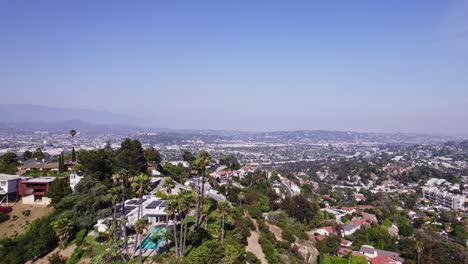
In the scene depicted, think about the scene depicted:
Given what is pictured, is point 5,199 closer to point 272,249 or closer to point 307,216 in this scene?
point 272,249

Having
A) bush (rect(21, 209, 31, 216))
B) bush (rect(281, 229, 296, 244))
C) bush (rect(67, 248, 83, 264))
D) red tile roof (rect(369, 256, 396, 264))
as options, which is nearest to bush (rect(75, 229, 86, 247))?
bush (rect(67, 248, 83, 264))

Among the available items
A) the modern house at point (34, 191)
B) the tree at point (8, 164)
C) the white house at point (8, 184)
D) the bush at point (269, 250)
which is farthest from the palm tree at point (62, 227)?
the tree at point (8, 164)

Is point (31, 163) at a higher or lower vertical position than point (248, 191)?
higher

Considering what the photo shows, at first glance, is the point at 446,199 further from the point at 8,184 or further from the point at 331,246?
the point at 8,184

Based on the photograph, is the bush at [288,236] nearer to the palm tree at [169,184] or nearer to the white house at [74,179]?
the palm tree at [169,184]

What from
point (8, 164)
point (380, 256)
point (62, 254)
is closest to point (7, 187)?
point (8, 164)

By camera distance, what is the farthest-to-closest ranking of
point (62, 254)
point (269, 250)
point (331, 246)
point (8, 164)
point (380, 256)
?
1. point (8, 164)
2. point (331, 246)
3. point (380, 256)
4. point (269, 250)
5. point (62, 254)

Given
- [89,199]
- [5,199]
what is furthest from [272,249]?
[5,199]
